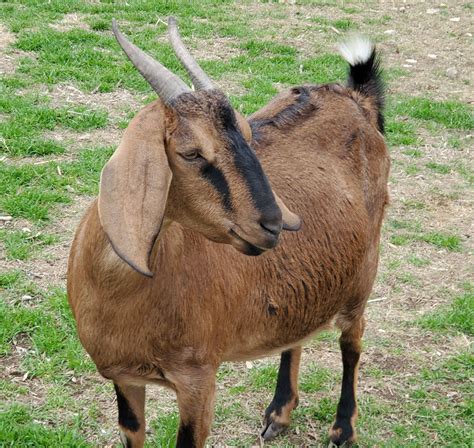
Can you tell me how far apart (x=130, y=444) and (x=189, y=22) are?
7.06 m

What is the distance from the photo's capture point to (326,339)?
5.16 meters

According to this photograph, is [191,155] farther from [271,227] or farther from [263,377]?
[263,377]

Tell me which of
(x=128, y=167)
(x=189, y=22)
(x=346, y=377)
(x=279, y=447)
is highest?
(x=128, y=167)

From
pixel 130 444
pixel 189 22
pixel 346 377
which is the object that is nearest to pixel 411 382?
pixel 346 377

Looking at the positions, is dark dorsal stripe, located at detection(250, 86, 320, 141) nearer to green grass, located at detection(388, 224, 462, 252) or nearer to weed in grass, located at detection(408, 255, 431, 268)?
weed in grass, located at detection(408, 255, 431, 268)

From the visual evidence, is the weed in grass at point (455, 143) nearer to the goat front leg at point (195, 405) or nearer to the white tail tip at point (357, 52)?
the white tail tip at point (357, 52)

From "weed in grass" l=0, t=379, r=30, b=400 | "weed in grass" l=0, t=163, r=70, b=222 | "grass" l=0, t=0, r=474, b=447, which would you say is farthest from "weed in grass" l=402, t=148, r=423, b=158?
"weed in grass" l=0, t=379, r=30, b=400

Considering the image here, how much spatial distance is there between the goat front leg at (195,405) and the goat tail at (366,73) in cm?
177

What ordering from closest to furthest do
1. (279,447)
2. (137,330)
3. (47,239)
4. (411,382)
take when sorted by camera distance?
(137,330) → (279,447) → (411,382) → (47,239)

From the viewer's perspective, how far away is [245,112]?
7652mm

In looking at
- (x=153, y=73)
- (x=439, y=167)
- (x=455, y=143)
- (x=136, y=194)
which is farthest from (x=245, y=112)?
(x=136, y=194)

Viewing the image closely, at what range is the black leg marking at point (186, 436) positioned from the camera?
336cm

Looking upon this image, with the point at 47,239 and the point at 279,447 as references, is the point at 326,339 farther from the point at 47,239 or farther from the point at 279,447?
the point at 47,239

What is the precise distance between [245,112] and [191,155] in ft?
16.3
